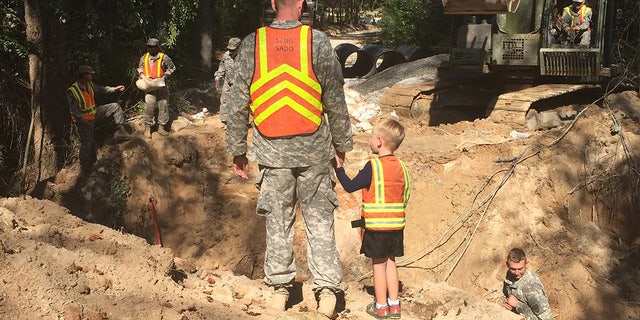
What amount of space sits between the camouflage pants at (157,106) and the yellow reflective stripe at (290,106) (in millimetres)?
7003

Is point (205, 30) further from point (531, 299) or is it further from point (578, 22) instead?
point (531, 299)

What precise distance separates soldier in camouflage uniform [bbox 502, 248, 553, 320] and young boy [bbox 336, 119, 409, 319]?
2069 millimetres

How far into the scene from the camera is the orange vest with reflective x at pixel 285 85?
179 inches

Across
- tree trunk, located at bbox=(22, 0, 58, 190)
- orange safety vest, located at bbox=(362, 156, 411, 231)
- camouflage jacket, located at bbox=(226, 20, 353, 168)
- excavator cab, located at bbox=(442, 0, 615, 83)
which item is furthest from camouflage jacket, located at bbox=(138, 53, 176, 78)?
orange safety vest, located at bbox=(362, 156, 411, 231)

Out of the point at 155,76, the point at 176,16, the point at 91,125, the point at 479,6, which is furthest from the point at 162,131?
the point at 479,6

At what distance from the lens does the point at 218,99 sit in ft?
46.1

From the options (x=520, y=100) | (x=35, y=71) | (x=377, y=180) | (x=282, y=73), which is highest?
(x=282, y=73)

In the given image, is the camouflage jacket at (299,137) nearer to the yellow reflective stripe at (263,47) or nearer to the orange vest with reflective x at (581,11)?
the yellow reflective stripe at (263,47)

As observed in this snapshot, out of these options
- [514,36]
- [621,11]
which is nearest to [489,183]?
[514,36]

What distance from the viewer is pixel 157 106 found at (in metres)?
11.5

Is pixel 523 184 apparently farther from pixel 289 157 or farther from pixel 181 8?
pixel 181 8

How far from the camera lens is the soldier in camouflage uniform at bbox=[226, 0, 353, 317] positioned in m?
4.61

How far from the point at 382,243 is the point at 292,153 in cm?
104

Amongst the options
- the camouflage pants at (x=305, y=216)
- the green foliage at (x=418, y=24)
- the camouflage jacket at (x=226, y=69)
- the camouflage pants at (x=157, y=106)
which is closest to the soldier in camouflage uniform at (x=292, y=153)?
the camouflage pants at (x=305, y=216)
